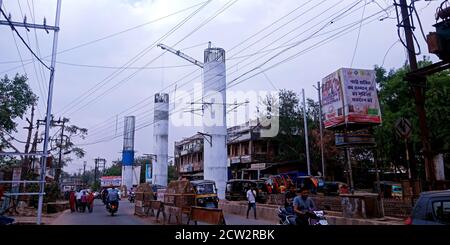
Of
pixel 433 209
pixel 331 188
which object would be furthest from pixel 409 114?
pixel 433 209

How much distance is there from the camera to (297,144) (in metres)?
41.9

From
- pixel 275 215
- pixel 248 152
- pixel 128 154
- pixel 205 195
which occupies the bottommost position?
pixel 275 215

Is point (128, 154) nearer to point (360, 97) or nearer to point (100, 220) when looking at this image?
point (100, 220)

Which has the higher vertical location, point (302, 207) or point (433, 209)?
point (433, 209)

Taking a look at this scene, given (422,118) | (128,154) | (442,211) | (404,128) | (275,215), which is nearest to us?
(442,211)

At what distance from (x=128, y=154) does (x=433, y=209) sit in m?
61.6

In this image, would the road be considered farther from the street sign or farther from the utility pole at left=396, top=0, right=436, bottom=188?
the utility pole at left=396, top=0, right=436, bottom=188

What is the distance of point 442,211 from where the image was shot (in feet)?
17.7

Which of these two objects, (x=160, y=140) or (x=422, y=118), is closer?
(x=422, y=118)

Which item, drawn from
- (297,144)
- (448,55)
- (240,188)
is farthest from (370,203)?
(297,144)

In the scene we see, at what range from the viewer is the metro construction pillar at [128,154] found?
6344cm

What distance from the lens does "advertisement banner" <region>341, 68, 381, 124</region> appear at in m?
14.1
